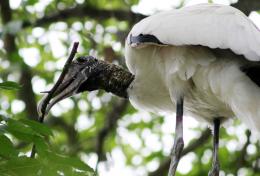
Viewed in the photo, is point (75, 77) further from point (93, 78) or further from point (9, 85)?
point (9, 85)

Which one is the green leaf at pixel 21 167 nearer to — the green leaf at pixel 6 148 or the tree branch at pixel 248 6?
the green leaf at pixel 6 148

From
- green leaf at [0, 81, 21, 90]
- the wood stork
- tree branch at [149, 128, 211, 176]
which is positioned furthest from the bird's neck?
green leaf at [0, 81, 21, 90]

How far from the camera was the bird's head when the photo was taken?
4.38m

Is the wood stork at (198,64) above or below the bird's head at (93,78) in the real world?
above

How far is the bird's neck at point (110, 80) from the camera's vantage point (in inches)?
174

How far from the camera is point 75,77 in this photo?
14.5 ft

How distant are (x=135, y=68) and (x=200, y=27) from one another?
0.77 meters

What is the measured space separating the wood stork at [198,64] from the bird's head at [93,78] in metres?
0.07

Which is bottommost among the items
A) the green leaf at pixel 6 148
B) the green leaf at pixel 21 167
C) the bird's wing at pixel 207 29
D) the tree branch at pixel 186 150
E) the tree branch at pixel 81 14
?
the tree branch at pixel 186 150

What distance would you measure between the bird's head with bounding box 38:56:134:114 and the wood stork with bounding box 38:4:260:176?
0.22 feet

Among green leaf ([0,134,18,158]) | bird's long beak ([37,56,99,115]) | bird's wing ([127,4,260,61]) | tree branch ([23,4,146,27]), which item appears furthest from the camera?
tree branch ([23,4,146,27])

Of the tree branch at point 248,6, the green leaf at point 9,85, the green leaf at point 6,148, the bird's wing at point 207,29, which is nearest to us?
the green leaf at point 6,148

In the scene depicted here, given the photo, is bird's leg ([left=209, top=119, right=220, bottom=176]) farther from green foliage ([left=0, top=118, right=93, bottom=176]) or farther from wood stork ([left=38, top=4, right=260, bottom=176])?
green foliage ([left=0, top=118, right=93, bottom=176])

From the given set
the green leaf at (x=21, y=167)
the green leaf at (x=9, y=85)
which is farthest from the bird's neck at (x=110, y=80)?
the green leaf at (x=21, y=167)
